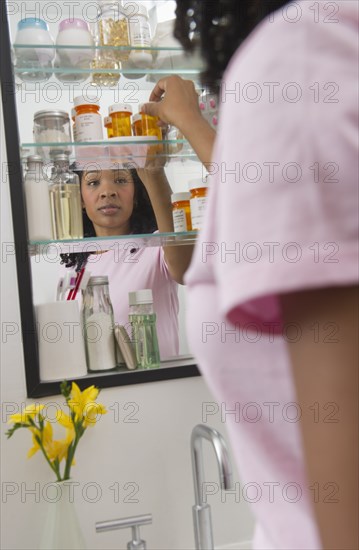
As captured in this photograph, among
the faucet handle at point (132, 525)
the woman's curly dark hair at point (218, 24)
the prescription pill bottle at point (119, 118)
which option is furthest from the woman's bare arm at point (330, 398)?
the prescription pill bottle at point (119, 118)

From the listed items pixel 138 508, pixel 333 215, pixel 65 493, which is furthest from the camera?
pixel 138 508

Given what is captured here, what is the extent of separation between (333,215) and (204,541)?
971 mm

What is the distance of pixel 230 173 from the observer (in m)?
0.25

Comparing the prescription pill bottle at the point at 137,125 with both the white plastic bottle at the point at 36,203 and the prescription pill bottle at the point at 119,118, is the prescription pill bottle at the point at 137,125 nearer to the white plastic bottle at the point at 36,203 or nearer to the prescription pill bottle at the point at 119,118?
the prescription pill bottle at the point at 119,118

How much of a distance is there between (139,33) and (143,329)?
23.4 inches

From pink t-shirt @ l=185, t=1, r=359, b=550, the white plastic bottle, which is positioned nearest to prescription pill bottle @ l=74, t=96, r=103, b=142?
the white plastic bottle

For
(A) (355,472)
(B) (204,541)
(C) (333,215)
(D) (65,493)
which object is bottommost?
(B) (204,541)

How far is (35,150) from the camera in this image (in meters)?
1.13

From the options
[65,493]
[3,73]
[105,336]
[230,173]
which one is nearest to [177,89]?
[3,73]

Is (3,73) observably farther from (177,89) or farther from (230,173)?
(230,173)

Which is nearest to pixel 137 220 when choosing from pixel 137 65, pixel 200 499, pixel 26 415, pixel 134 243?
pixel 134 243

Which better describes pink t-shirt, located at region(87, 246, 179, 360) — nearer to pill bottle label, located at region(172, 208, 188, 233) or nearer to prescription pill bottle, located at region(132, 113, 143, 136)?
pill bottle label, located at region(172, 208, 188, 233)

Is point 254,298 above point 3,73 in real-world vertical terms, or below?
below

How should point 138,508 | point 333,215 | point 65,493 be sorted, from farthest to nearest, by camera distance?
1. point 138,508
2. point 65,493
3. point 333,215
